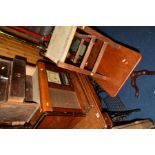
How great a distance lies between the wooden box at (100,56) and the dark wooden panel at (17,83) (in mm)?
347

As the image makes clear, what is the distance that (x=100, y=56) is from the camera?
2379 mm

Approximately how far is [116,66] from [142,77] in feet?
4.09

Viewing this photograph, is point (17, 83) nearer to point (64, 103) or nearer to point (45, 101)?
point (45, 101)

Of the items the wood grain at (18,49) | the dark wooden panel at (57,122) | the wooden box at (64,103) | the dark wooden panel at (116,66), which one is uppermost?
the dark wooden panel at (116,66)

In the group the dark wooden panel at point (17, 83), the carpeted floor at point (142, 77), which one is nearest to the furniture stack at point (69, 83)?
the dark wooden panel at point (17, 83)

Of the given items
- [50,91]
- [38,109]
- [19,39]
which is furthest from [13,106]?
[19,39]

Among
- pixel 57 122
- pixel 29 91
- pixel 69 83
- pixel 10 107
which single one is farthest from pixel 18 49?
pixel 57 122

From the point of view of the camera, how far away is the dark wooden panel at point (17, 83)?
196cm

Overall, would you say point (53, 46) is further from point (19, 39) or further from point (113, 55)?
point (19, 39)

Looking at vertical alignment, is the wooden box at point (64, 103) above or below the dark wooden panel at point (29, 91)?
above

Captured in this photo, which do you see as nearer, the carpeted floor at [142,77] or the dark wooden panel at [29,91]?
the dark wooden panel at [29,91]

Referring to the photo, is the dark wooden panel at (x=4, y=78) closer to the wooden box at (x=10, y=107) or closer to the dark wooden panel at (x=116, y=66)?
the wooden box at (x=10, y=107)

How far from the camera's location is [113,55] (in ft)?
7.59

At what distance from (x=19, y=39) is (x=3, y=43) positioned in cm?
36
